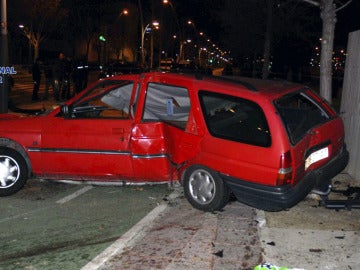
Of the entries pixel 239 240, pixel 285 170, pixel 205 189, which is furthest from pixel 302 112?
pixel 239 240

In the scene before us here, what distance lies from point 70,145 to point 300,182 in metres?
2.91

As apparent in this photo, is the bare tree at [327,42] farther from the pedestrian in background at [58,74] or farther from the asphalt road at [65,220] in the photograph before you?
the pedestrian in background at [58,74]

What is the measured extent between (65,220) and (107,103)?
68.9 inches

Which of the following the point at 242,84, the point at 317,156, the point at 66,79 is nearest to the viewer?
the point at 317,156

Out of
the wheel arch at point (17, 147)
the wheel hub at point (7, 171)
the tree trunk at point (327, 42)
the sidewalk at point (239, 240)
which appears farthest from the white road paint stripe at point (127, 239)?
the tree trunk at point (327, 42)

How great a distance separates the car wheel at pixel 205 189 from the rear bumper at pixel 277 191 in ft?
0.45

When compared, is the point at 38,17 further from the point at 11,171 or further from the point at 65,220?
the point at 65,220

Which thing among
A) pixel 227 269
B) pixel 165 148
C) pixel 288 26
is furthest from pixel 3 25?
pixel 288 26

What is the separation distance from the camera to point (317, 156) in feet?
18.2

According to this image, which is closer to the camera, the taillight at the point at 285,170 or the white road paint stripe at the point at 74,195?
the taillight at the point at 285,170

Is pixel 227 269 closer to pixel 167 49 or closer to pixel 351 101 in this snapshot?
pixel 351 101

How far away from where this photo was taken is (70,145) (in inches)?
248

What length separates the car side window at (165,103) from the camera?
22.2 feet

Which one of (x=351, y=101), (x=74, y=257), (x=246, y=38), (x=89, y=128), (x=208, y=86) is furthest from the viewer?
(x=246, y=38)
